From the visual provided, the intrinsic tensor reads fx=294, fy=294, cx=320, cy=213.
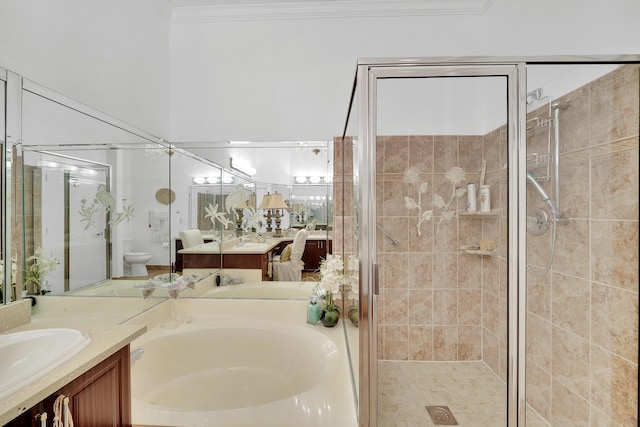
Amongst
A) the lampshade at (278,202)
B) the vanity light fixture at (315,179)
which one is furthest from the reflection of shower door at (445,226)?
the lampshade at (278,202)

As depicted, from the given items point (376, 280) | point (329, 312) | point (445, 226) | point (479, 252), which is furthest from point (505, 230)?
point (329, 312)

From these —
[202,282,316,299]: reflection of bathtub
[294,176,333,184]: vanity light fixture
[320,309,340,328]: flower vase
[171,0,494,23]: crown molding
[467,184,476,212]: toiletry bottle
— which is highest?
[171,0,494,23]: crown molding

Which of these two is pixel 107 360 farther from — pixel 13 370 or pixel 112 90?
pixel 112 90

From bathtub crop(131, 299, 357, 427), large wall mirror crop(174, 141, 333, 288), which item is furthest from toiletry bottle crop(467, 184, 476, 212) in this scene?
large wall mirror crop(174, 141, 333, 288)

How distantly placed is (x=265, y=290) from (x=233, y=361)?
1.72 ft

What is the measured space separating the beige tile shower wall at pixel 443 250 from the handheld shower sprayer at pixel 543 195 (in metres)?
0.12

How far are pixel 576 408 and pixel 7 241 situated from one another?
2.45 metres

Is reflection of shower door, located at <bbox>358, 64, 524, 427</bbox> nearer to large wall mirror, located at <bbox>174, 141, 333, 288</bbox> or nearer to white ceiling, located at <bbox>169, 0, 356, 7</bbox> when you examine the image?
large wall mirror, located at <bbox>174, 141, 333, 288</bbox>

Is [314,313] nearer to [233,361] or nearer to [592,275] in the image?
[233,361]

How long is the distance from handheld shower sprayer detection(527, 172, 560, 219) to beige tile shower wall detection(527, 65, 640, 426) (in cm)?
4

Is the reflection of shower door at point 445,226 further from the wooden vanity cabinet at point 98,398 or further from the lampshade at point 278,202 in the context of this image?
the lampshade at point 278,202

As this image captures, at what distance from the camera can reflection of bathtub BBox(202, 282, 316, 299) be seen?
2.26m

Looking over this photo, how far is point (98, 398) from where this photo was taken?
0.95m

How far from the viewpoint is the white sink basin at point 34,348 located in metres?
0.91
